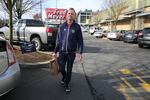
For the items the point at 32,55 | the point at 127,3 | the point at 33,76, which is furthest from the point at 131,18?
the point at 33,76

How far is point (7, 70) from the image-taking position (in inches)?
219

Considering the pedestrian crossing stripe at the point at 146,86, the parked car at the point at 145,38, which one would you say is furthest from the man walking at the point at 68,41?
the parked car at the point at 145,38

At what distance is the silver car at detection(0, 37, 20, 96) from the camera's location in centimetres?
536

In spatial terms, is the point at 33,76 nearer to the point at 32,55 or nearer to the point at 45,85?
the point at 45,85

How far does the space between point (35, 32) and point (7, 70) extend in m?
10.8

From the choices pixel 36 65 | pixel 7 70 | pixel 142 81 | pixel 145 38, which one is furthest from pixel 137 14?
pixel 7 70

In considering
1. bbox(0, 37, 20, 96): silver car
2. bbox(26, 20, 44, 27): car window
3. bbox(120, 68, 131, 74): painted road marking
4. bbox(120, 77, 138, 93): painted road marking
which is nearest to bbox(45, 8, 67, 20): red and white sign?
bbox(26, 20, 44, 27): car window

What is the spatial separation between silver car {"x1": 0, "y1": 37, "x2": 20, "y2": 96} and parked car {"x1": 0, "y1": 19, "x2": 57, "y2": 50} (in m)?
10.2

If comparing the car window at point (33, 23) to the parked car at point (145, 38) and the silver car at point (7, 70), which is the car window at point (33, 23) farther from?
the silver car at point (7, 70)

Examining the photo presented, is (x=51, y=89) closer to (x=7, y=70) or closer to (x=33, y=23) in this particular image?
(x=7, y=70)

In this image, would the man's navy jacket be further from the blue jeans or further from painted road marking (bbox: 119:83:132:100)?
painted road marking (bbox: 119:83:132:100)

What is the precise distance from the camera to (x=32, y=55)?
1241 centimetres

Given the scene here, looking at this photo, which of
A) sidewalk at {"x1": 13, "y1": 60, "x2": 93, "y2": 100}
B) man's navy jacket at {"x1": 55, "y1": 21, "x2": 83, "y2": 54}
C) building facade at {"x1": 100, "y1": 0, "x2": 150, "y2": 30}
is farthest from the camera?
building facade at {"x1": 100, "y1": 0, "x2": 150, "y2": 30}

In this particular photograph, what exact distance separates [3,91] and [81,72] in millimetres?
4957
